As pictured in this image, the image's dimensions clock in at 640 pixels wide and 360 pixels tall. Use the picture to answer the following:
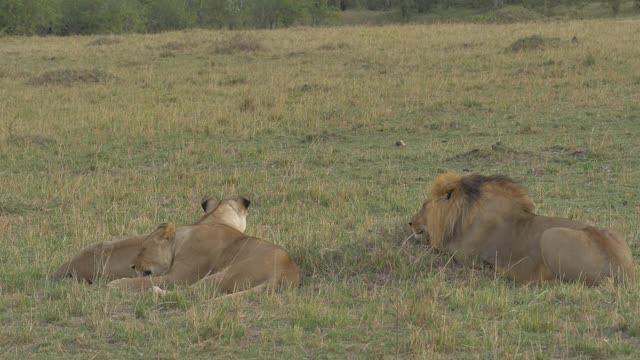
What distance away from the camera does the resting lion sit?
20.9 ft

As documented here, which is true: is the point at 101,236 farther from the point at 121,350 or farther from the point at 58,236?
the point at 121,350

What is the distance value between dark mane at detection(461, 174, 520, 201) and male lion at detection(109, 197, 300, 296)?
1346mm

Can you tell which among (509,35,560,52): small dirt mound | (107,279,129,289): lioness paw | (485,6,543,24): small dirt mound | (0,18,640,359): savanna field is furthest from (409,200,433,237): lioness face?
(485,6,543,24): small dirt mound

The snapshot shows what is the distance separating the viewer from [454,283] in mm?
6020

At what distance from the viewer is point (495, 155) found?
11180mm

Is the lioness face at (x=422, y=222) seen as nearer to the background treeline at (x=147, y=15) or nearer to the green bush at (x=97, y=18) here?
the background treeline at (x=147, y=15)

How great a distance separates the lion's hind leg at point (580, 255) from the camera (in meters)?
6.01

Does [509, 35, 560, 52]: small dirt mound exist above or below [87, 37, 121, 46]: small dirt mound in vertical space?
above

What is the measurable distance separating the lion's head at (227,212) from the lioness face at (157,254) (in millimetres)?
406

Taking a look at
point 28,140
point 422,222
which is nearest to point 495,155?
point 422,222

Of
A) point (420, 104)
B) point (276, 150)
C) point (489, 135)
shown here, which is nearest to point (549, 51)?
point (420, 104)

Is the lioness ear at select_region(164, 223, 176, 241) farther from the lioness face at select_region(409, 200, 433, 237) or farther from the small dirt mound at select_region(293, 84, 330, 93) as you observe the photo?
the small dirt mound at select_region(293, 84, 330, 93)

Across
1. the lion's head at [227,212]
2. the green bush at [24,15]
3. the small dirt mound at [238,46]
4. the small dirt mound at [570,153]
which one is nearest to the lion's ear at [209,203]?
the lion's head at [227,212]

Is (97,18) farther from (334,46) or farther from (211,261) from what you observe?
(211,261)
